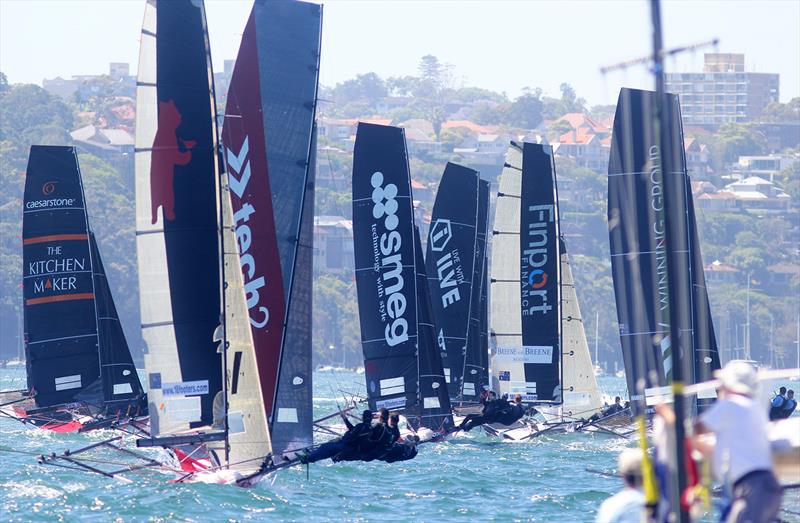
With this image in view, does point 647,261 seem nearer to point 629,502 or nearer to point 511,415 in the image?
point 511,415

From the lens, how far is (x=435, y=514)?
18234 millimetres

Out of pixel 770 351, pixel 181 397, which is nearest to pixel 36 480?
pixel 181 397

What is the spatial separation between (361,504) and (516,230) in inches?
518

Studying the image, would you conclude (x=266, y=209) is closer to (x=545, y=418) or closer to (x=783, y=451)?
(x=783, y=451)

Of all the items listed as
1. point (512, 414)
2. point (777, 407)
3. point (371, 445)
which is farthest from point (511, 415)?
point (371, 445)

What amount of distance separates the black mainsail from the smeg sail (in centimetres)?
850

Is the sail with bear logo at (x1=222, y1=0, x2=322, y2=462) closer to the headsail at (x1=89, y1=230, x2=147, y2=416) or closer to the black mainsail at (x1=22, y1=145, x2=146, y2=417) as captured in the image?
the headsail at (x1=89, y1=230, x2=147, y2=416)

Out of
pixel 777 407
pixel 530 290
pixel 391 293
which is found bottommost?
pixel 777 407

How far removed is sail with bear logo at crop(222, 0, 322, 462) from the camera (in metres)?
20.1

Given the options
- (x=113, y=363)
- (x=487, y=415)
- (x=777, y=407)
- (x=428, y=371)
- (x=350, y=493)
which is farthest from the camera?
(x=113, y=363)

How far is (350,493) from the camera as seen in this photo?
66.5 feet

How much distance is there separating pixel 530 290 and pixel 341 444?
1289 centimetres

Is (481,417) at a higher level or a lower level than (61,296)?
lower

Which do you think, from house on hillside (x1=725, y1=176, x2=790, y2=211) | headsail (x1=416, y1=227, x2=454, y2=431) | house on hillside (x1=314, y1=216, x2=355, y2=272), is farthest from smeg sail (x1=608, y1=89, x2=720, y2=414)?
house on hillside (x1=725, y1=176, x2=790, y2=211)
